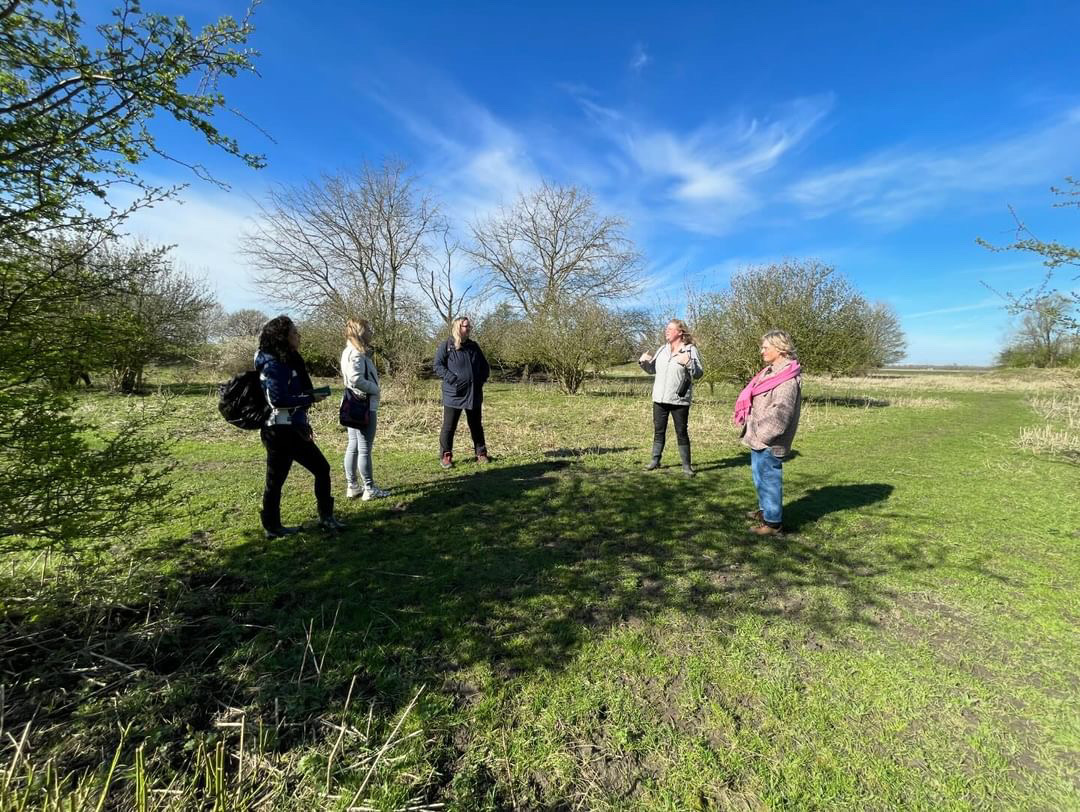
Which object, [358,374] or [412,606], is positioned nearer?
[412,606]

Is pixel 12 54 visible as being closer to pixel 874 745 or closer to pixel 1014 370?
pixel 874 745

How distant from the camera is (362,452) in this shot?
5.04m

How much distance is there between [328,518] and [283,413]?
110cm

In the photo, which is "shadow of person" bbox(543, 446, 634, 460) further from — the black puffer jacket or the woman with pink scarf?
the woman with pink scarf

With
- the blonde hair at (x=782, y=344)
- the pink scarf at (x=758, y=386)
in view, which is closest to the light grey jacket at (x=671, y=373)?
the pink scarf at (x=758, y=386)

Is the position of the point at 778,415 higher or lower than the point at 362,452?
higher

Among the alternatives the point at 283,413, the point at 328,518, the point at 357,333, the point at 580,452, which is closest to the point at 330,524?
the point at 328,518

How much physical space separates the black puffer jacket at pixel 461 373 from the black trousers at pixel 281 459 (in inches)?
105

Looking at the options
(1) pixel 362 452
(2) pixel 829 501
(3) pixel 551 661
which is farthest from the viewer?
(2) pixel 829 501

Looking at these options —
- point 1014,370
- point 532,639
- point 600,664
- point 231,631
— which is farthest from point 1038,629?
point 1014,370

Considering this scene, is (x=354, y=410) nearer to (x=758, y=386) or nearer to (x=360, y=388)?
(x=360, y=388)

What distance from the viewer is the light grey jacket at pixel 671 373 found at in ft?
19.6

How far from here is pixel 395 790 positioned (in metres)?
1.80

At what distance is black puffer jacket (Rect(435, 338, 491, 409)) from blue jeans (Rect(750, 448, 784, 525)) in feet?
12.5
